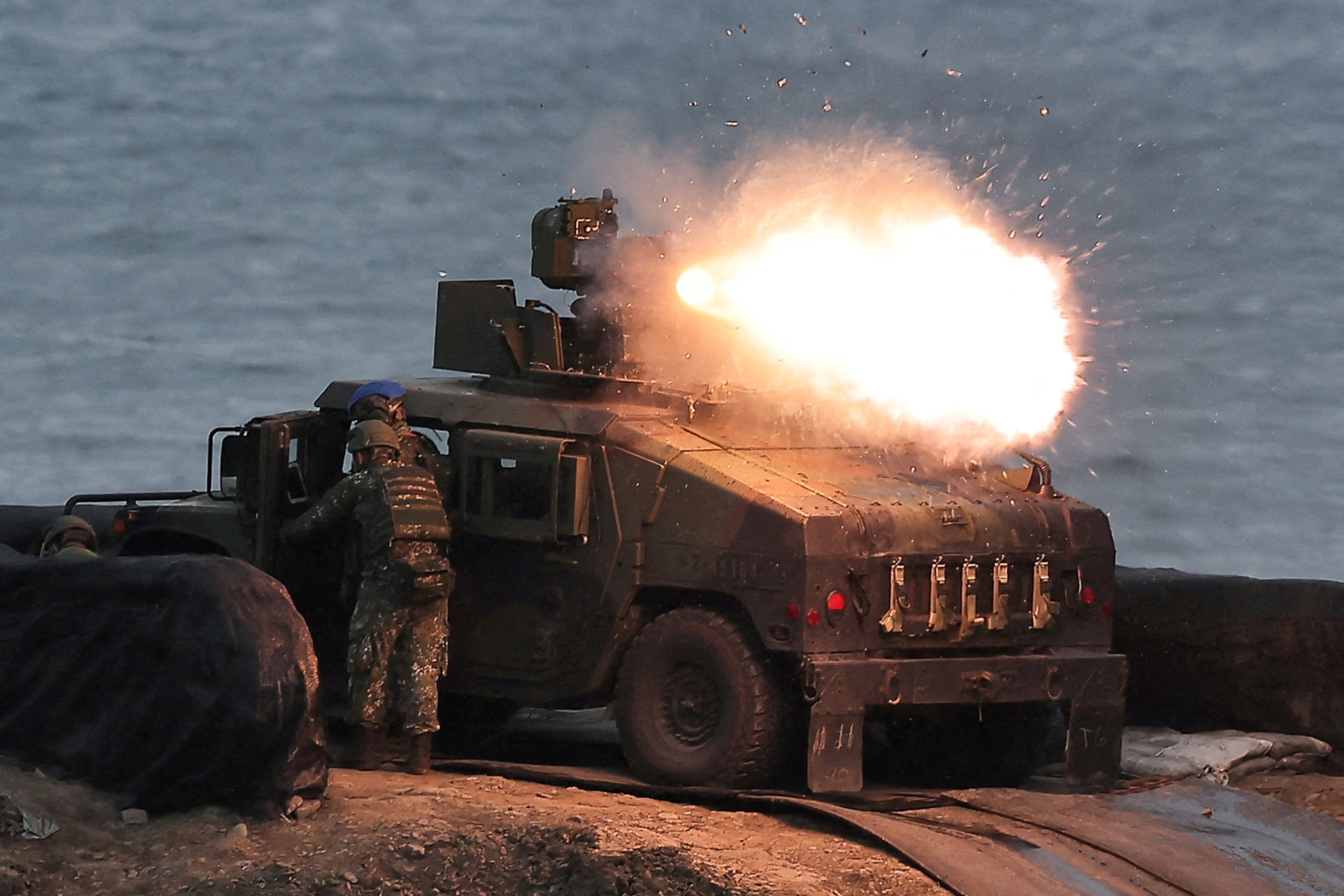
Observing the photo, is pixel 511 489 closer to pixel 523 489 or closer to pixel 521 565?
pixel 523 489

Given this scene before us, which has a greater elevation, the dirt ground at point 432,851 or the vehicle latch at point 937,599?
the vehicle latch at point 937,599

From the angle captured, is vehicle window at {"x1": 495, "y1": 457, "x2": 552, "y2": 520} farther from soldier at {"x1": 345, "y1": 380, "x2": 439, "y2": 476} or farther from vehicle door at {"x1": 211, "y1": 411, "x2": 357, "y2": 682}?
vehicle door at {"x1": 211, "y1": 411, "x2": 357, "y2": 682}

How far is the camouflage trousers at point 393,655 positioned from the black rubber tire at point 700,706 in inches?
38.3

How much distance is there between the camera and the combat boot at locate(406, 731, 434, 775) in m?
9.73

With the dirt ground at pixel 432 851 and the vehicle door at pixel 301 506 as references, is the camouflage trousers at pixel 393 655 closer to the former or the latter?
the vehicle door at pixel 301 506

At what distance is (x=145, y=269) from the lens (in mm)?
25672

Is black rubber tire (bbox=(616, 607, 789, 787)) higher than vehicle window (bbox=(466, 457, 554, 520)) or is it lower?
lower

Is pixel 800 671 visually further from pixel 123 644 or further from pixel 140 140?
pixel 140 140

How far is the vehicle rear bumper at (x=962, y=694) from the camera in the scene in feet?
28.9

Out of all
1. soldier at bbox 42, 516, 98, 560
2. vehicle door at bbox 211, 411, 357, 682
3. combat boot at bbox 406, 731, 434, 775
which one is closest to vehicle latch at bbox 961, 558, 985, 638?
combat boot at bbox 406, 731, 434, 775


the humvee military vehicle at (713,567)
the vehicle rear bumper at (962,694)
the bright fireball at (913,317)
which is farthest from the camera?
the bright fireball at (913,317)

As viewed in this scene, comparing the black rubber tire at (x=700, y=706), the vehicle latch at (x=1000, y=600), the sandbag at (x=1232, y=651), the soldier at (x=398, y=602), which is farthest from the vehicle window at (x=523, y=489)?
the sandbag at (x=1232, y=651)

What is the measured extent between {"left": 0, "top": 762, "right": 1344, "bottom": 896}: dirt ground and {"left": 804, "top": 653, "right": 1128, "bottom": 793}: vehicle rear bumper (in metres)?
0.53

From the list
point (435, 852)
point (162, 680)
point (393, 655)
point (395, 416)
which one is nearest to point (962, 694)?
point (435, 852)
